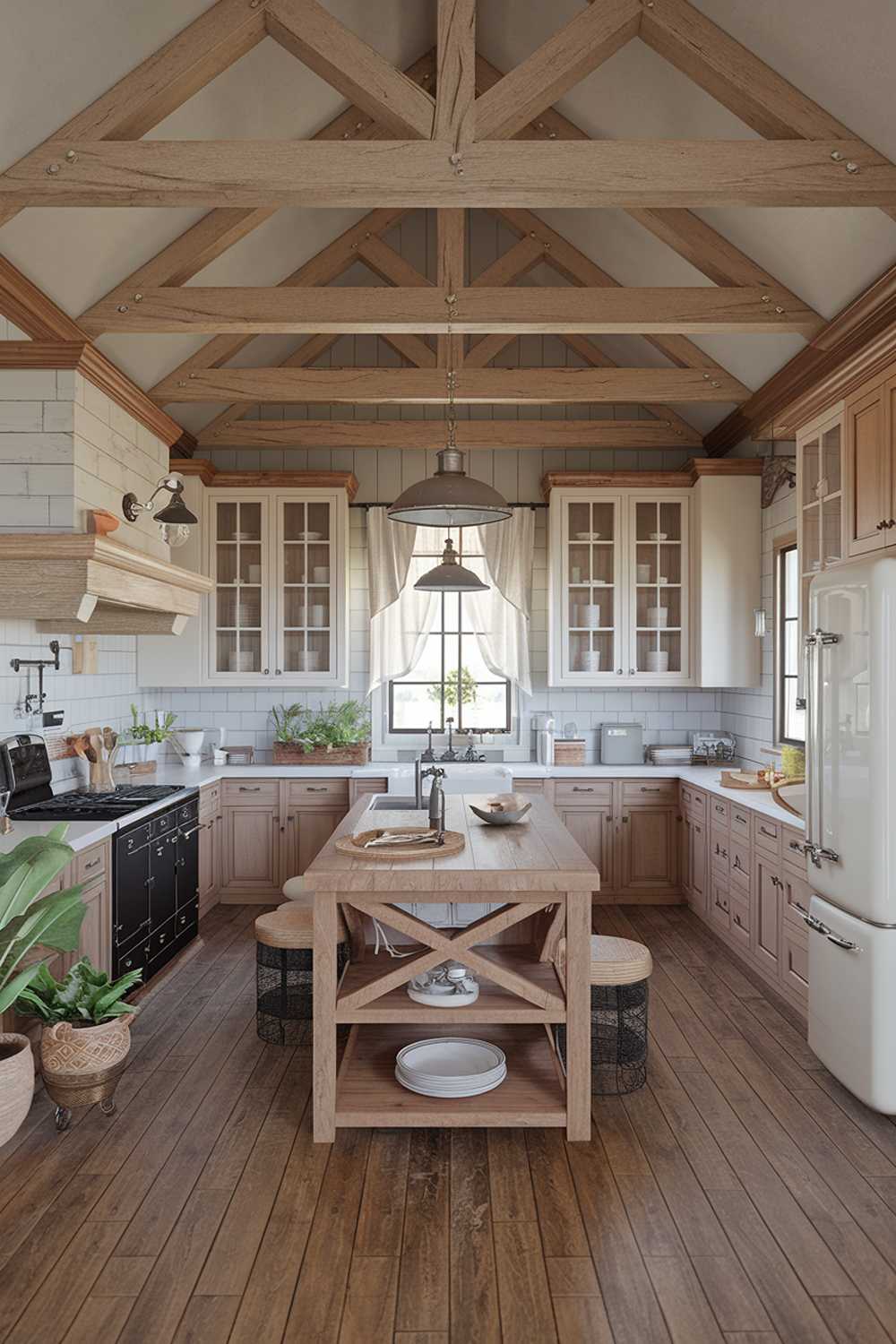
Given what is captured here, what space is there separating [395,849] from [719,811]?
109 inches

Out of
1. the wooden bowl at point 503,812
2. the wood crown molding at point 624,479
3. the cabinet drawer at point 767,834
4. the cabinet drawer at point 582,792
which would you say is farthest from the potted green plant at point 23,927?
the wood crown molding at point 624,479

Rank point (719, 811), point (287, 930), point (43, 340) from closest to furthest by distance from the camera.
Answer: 1. point (287, 930)
2. point (43, 340)
3. point (719, 811)

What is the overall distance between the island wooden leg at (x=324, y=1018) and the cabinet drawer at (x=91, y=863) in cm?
127

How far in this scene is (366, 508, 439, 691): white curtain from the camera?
7.02 m

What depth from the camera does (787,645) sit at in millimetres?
6141

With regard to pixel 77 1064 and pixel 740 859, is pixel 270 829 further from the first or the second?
pixel 77 1064

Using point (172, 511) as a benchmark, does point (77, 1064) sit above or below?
below

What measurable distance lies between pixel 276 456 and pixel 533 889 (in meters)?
4.89

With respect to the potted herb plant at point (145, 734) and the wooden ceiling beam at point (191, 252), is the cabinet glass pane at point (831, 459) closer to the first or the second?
the wooden ceiling beam at point (191, 252)

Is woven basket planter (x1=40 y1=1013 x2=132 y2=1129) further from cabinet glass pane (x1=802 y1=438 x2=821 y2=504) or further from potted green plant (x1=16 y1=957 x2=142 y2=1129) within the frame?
cabinet glass pane (x1=802 y1=438 x2=821 y2=504)

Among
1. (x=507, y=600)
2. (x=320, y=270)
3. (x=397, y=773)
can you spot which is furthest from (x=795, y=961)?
(x=320, y=270)

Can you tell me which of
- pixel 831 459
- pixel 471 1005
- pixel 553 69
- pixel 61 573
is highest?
pixel 553 69

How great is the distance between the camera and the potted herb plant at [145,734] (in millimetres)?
6453

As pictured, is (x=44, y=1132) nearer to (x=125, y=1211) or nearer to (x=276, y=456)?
(x=125, y=1211)
